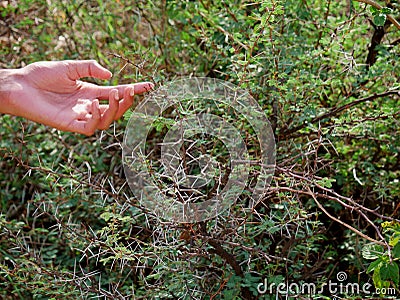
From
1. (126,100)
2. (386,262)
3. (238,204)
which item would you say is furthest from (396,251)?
(126,100)

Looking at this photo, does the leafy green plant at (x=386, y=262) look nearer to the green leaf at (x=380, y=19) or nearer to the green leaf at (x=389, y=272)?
the green leaf at (x=389, y=272)

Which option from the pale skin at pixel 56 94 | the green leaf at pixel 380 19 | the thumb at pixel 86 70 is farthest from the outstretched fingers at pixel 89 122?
the green leaf at pixel 380 19

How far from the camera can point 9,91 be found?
200 cm

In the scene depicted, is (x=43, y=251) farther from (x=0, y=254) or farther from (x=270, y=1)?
(x=270, y=1)

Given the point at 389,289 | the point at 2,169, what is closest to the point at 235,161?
the point at 389,289

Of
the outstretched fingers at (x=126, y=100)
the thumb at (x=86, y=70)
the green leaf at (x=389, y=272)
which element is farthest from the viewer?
the thumb at (x=86, y=70)

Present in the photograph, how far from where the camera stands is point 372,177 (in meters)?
2.40

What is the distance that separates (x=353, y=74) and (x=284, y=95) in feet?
1.54

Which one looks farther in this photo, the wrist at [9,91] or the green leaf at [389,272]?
the wrist at [9,91]

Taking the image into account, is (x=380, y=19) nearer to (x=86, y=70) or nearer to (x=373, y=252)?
(x=373, y=252)

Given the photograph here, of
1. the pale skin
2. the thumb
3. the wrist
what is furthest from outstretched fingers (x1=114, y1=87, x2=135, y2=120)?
the wrist

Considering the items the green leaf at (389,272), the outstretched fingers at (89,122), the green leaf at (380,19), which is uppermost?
the green leaf at (380,19)

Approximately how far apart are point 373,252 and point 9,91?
3.98ft

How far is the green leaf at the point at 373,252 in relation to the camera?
5.93ft
